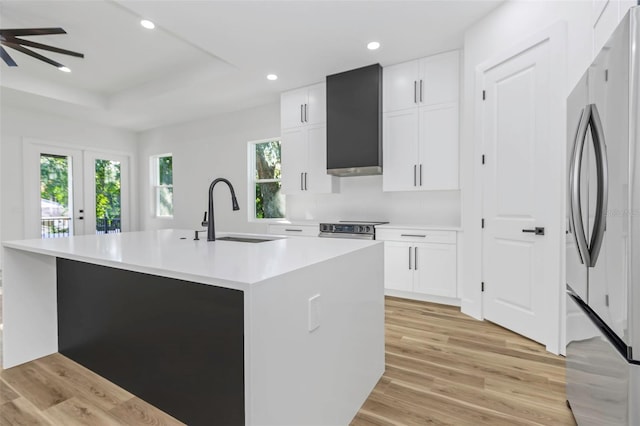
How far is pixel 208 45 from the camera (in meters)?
3.35

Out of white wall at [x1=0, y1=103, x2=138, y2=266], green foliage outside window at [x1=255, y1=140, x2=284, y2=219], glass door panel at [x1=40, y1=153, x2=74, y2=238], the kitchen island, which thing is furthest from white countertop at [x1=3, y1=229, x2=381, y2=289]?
glass door panel at [x1=40, y1=153, x2=74, y2=238]

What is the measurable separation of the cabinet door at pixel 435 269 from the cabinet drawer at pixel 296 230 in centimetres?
134

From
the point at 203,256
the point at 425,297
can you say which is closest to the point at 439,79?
the point at 425,297

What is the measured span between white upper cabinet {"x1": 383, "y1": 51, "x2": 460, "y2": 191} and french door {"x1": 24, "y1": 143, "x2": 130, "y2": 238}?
5849 millimetres

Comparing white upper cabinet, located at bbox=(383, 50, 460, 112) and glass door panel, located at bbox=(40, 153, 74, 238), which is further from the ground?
white upper cabinet, located at bbox=(383, 50, 460, 112)

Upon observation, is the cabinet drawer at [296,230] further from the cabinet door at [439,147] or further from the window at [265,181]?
the cabinet door at [439,147]

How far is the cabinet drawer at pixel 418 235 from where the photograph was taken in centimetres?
337

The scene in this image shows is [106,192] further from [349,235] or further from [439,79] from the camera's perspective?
[439,79]

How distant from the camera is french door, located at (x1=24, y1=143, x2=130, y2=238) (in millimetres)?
5586

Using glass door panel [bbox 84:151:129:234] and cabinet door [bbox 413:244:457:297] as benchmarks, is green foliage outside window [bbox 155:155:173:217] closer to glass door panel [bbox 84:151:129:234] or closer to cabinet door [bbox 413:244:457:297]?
glass door panel [bbox 84:151:129:234]

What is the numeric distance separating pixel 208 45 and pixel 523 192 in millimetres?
3286

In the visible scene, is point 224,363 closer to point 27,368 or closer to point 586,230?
point 586,230

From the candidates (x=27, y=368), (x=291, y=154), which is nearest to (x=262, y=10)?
(x=291, y=154)

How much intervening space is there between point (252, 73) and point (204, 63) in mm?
724
